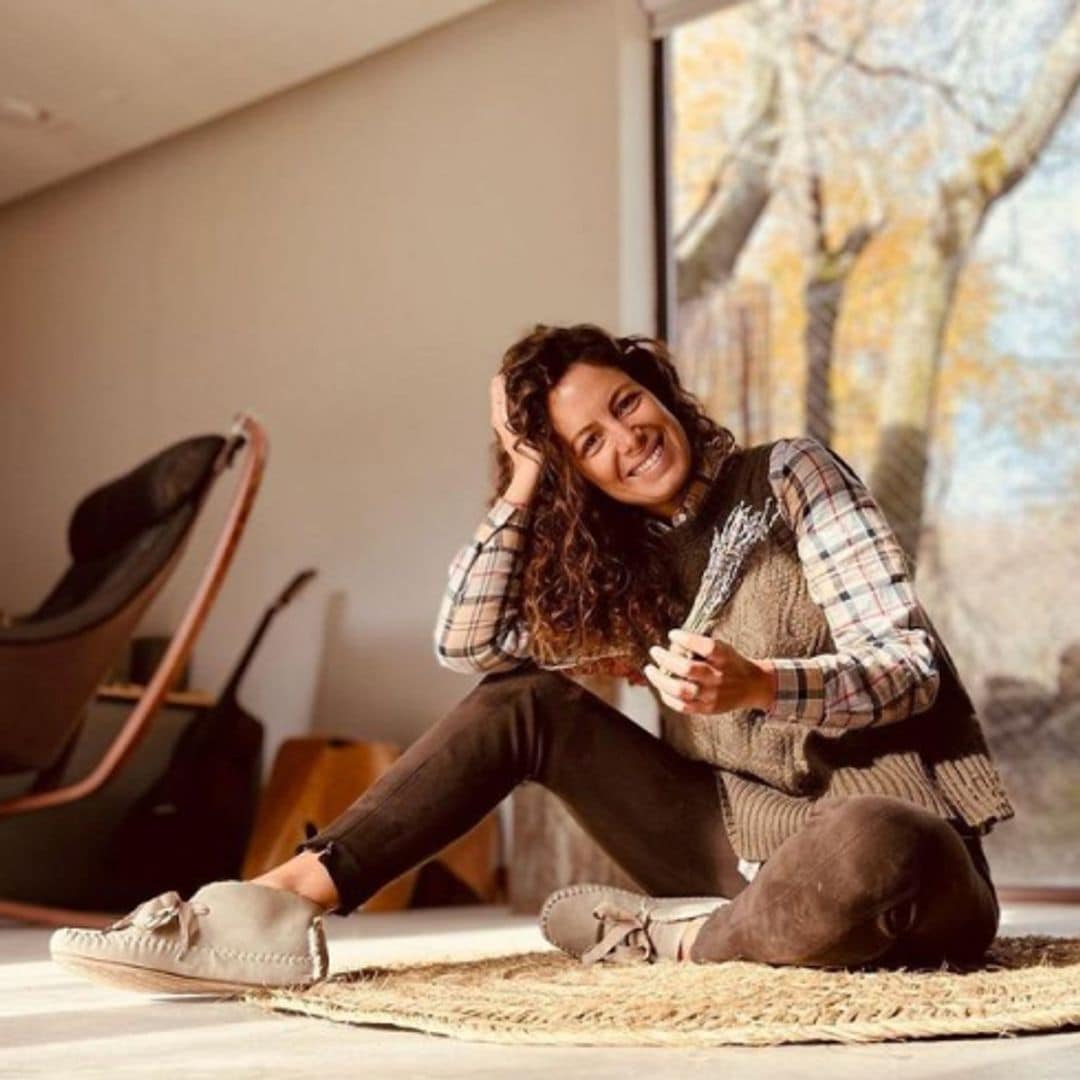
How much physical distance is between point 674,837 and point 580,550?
0.33 meters

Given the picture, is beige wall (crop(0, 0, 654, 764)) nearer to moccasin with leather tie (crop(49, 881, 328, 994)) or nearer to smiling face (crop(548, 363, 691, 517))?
smiling face (crop(548, 363, 691, 517))

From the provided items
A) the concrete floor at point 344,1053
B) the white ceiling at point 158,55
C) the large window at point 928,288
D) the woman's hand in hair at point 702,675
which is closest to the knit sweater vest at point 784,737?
the woman's hand in hair at point 702,675

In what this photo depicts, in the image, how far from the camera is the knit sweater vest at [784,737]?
1667mm

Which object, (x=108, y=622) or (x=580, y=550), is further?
(x=108, y=622)

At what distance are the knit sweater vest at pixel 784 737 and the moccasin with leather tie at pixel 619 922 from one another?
0.31 ft

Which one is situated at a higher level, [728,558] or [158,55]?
[158,55]

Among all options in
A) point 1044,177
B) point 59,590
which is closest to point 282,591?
point 59,590

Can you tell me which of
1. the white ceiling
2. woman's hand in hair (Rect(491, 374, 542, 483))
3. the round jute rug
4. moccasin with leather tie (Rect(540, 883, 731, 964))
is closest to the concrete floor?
the round jute rug

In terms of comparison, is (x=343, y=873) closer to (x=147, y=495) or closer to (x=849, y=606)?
(x=849, y=606)

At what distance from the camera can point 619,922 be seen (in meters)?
1.92

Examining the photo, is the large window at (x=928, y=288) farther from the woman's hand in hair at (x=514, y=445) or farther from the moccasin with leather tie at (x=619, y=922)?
the woman's hand in hair at (x=514, y=445)

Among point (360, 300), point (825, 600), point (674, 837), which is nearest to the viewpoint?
point (825, 600)

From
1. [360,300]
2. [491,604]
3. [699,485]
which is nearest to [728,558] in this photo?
[699,485]

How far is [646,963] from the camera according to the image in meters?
1.84
